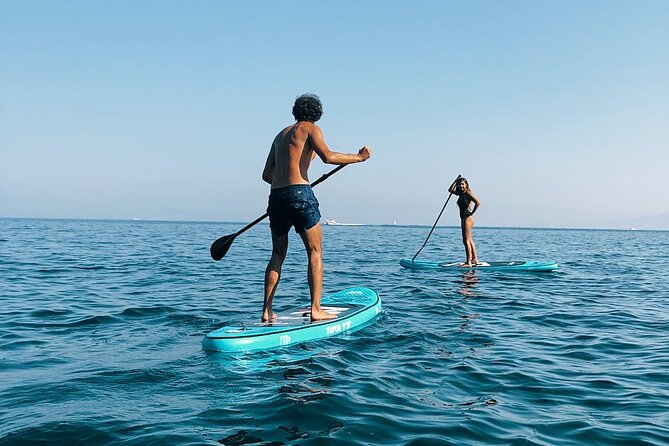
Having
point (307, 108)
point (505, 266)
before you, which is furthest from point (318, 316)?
point (505, 266)

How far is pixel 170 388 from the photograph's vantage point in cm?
434

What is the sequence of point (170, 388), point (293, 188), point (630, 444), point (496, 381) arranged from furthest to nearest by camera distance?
point (293, 188), point (496, 381), point (170, 388), point (630, 444)

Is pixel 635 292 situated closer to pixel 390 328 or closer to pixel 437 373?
pixel 390 328

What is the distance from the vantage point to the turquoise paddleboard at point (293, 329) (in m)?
5.56

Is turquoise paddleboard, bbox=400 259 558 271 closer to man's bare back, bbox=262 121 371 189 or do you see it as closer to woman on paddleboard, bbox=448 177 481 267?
woman on paddleboard, bbox=448 177 481 267

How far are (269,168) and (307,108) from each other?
0.84 meters

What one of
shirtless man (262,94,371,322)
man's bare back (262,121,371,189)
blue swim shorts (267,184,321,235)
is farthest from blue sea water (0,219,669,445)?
man's bare back (262,121,371,189)

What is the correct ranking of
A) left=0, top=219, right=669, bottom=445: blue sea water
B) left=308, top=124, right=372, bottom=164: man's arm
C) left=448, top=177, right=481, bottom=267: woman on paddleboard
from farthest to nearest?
left=448, top=177, right=481, bottom=267: woman on paddleboard < left=308, top=124, right=372, bottom=164: man's arm < left=0, top=219, right=669, bottom=445: blue sea water

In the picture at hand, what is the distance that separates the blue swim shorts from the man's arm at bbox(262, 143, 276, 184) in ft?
1.03

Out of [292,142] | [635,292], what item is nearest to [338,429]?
[292,142]

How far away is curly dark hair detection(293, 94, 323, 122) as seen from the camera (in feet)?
20.3

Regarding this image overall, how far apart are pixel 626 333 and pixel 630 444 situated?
417 centimetres

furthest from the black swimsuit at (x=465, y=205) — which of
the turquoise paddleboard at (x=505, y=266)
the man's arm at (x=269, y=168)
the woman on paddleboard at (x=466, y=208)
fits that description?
the man's arm at (x=269, y=168)

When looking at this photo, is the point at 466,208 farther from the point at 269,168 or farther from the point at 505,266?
the point at 269,168
